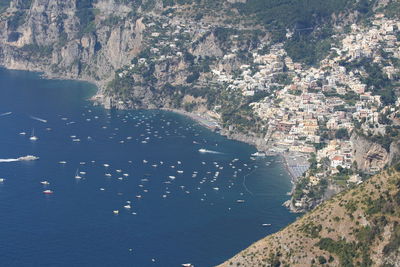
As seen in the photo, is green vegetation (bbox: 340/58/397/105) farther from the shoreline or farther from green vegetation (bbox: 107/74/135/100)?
green vegetation (bbox: 107/74/135/100)

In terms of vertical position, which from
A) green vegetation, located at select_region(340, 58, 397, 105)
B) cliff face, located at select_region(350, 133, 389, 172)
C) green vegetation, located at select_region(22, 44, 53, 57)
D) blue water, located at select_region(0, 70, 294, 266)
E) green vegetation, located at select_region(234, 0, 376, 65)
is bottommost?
green vegetation, located at select_region(22, 44, 53, 57)

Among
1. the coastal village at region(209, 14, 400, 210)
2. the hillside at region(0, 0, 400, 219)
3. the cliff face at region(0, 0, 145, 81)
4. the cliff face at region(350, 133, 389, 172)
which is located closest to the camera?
the cliff face at region(350, 133, 389, 172)

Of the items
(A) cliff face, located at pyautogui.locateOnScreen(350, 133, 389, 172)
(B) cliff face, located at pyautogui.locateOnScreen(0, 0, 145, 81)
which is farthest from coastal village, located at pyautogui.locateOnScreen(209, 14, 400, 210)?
(B) cliff face, located at pyautogui.locateOnScreen(0, 0, 145, 81)

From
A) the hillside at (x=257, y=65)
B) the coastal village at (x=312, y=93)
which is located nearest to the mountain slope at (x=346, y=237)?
the hillside at (x=257, y=65)

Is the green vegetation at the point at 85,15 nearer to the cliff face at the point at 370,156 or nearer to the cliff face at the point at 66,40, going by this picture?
the cliff face at the point at 66,40

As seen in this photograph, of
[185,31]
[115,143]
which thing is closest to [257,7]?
[185,31]

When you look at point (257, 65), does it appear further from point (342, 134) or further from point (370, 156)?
point (370, 156)
